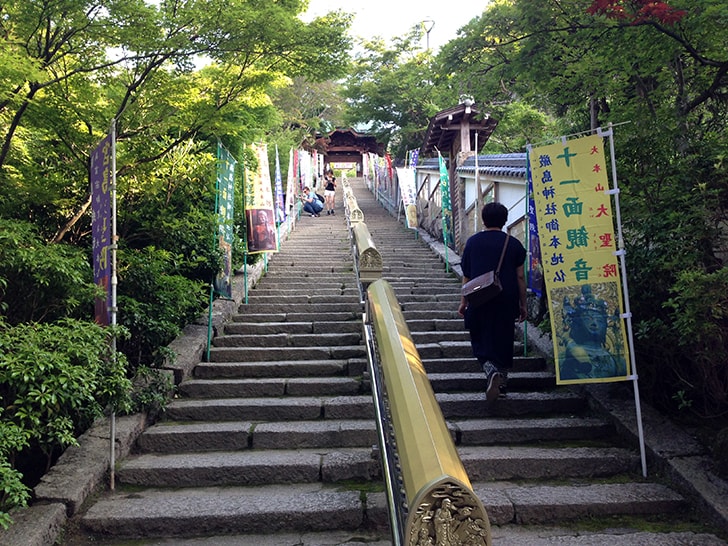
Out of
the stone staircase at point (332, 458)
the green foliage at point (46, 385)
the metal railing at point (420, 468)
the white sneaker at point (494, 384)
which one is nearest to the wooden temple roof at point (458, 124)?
the stone staircase at point (332, 458)

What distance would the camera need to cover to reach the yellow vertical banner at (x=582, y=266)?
3930 mm

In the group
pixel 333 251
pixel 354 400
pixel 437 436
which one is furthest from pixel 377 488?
pixel 333 251

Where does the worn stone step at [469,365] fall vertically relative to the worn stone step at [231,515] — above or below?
above

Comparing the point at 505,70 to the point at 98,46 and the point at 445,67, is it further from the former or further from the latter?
the point at 98,46

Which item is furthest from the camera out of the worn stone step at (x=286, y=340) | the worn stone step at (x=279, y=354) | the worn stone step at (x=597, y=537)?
the worn stone step at (x=286, y=340)

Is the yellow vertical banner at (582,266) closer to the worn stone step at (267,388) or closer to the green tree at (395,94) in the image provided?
the worn stone step at (267,388)

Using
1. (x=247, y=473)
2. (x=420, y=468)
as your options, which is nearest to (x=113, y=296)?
(x=247, y=473)

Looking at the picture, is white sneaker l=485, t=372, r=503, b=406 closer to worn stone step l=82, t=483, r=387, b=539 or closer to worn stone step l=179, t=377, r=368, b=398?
worn stone step l=179, t=377, r=368, b=398

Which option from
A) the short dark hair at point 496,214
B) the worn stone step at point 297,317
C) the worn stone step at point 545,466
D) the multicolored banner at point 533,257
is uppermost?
the short dark hair at point 496,214

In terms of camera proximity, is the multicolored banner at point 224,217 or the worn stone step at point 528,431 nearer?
the worn stone step at point 528,431

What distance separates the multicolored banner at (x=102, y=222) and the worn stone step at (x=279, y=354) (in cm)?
176

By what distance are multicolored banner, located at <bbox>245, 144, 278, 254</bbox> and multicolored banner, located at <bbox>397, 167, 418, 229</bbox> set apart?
6634 millimetres

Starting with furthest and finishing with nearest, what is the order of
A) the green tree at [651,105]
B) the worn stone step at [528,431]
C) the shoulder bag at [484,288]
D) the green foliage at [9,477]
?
1. the shoulder bag at [484,288]
2. the worn stone step at [528,431]
3. the green tree at [651,105]
4. the green foliage at [9,477]

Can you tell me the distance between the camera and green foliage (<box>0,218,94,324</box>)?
158 inches
